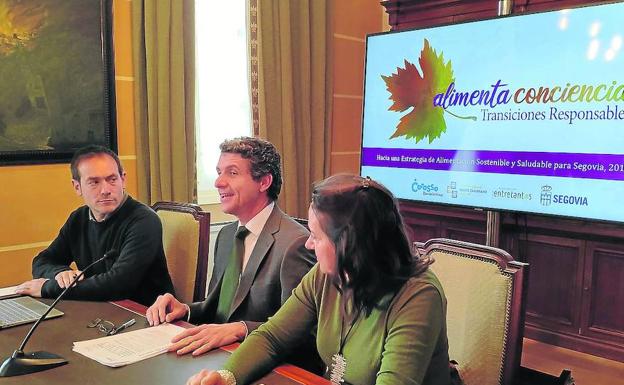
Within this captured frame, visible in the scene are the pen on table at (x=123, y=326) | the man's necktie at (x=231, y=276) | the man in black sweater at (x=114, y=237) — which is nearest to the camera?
the pen on table at (x=123, y=326)

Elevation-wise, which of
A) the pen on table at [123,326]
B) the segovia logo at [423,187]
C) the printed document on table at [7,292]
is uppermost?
the segovia logo at [423,187]

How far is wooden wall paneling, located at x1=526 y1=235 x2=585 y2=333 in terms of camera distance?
320 cm

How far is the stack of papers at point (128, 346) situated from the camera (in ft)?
4.41

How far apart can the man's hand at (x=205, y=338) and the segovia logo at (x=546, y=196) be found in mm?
1798

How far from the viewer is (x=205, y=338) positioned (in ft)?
4.72

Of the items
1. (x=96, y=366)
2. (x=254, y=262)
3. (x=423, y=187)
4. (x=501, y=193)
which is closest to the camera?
(x=96, y=366)

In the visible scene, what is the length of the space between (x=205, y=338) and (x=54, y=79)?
1729mm

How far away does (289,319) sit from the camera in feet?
4.75

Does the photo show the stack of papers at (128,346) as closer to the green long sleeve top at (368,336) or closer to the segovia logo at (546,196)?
the green long sleeve top at (368,336)

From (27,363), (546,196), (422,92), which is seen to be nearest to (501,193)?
(546,196)

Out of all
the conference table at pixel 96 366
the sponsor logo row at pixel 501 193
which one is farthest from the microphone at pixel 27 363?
the sponsor logo row at pixel 501 193

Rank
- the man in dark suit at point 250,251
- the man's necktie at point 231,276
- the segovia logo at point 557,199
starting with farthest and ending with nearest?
the segovia logo at point 557,199, the man's necktie at point 231,276, the man in dark suit at point 250,251

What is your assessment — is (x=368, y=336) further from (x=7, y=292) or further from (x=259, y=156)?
(x=7, y=292)

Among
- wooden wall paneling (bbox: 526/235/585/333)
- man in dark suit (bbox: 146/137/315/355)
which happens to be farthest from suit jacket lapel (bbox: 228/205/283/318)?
wooden wall paneling (bbox: 526/235/585/333)
